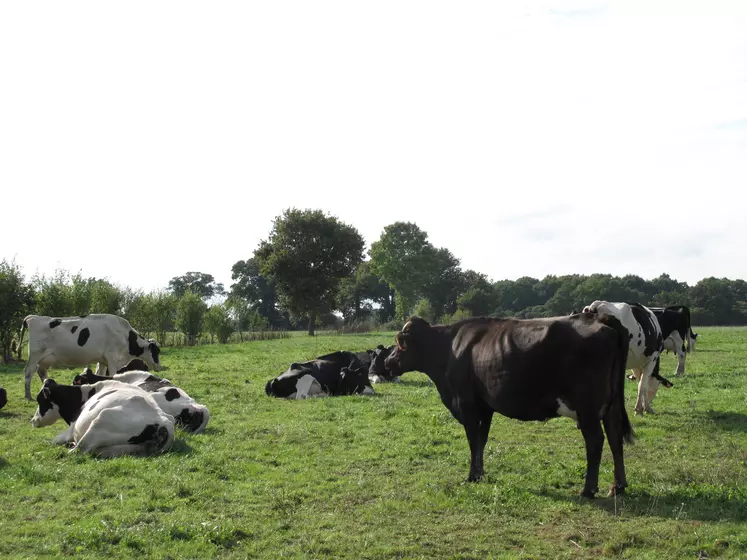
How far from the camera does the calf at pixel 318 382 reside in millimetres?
17156

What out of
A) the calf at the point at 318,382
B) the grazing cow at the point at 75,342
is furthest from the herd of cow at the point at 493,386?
the calf at the point at 318,382

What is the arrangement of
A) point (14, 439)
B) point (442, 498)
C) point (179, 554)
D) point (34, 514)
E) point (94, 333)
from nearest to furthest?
1. point (179, 554)
2. point (34, 514)
3. point (442, 498)
4. point (14, 439)
5. point (94, 333)

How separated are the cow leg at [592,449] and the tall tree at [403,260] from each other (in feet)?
247

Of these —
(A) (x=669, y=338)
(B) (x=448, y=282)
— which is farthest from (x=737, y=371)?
(B) (x=448, y=282)

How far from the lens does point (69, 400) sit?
1179 cm

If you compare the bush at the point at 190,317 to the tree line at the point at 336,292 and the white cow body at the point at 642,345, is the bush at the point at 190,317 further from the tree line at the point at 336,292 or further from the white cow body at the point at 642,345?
the white cow body at the point at 642,345

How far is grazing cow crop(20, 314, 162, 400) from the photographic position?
59.2ft

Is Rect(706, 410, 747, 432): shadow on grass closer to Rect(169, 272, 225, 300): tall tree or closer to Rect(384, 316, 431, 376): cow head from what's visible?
Rect(384, 316, 431, 376): cow head

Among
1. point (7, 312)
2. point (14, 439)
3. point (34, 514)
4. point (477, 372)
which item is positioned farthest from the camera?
point (7, 312)

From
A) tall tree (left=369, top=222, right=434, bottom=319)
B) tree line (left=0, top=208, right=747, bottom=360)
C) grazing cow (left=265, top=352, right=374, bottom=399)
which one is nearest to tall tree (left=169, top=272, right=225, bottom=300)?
tree line (left=0, top=208, right=747, bottom=360)

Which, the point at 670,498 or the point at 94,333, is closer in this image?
the point at 670,498

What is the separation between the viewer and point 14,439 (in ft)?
37.6

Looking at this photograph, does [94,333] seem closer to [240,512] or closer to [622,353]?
[240,512]

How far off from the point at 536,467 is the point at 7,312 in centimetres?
2517
